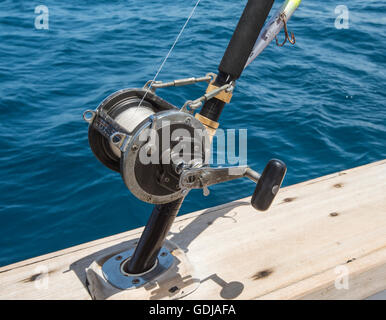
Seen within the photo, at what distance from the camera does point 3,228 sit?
147 inches

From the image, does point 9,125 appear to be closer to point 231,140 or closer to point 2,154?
point 2,154

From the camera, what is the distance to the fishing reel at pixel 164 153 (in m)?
1.71

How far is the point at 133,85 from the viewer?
247 inches

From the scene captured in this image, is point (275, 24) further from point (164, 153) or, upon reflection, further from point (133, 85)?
point (133, 85)

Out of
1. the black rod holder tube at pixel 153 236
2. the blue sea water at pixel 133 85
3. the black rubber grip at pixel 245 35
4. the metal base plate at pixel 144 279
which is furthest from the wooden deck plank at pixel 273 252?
the blue sea water at pixel 133 85

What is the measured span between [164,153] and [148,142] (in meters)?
0.12

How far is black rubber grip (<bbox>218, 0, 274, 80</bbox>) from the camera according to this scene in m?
1.89

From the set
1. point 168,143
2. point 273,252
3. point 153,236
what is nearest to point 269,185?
point 168,143

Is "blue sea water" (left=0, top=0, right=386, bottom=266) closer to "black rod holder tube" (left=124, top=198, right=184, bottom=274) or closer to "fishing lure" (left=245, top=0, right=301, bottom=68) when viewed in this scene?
"black rod holder tube" (left=124, top=198, right=184, bottom=274)

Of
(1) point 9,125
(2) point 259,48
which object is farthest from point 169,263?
(1) point 9,125

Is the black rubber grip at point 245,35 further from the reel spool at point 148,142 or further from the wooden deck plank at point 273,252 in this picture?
the wooden deck plank at point 273,252

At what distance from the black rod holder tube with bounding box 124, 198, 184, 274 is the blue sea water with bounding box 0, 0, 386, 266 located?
65.9 inches

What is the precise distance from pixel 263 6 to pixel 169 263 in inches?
50.5

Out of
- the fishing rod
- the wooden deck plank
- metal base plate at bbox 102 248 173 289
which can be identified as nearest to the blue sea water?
the wooden deck plank
